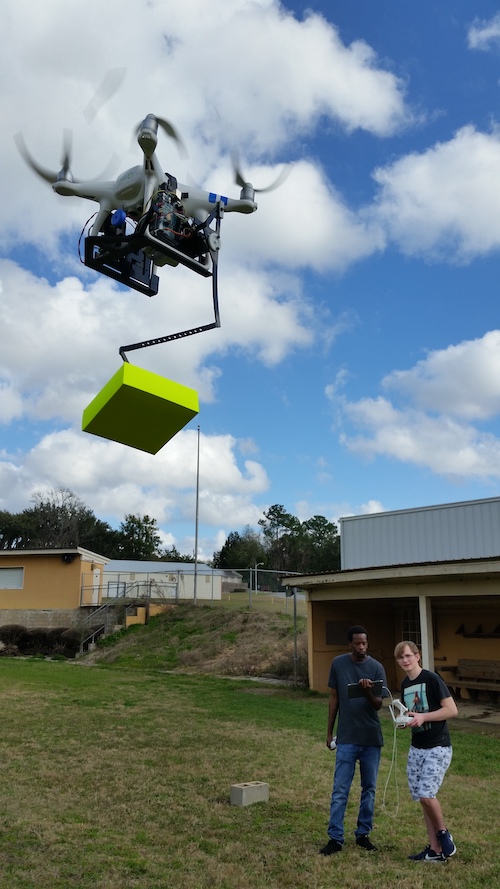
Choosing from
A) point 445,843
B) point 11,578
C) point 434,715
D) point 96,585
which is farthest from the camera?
point 96,585

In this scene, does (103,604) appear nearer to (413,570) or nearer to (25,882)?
(413,570)

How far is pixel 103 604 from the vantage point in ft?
85.5

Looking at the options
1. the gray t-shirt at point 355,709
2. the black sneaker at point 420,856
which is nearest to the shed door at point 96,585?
the gray t-shirt at point 355,709

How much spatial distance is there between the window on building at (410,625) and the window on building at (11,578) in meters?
16.2

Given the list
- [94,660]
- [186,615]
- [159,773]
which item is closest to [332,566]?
[186,615]

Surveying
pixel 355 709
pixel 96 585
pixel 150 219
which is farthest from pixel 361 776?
pixel 96 585

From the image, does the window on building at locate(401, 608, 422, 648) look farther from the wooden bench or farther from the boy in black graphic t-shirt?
the boy in black graphic t-shirt

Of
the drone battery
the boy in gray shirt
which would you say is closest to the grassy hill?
the drone battery

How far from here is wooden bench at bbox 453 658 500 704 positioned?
1402cm

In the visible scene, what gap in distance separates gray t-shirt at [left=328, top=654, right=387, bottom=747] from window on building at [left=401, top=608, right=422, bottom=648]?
1270 centimetres

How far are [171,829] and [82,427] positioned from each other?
334 cm

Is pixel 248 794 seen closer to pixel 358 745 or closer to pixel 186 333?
pixel 358 745

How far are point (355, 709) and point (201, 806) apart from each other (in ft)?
6.58

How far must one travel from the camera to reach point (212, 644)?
69.2 ft
